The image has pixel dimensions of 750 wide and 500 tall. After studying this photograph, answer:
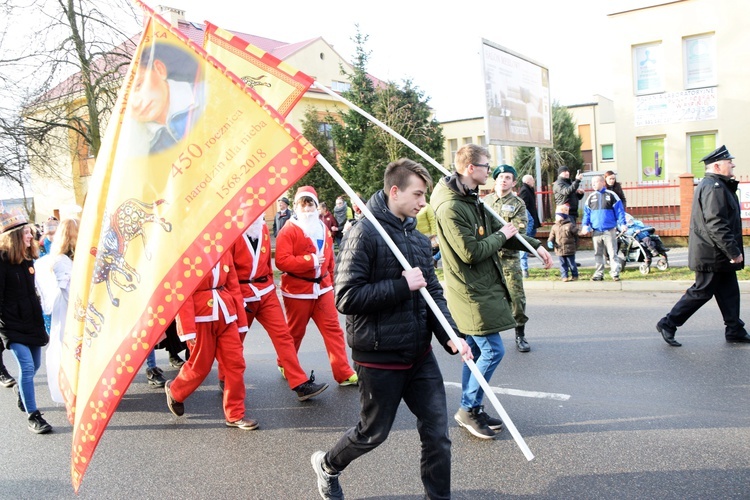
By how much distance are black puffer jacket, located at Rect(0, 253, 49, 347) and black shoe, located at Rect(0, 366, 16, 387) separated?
152cm

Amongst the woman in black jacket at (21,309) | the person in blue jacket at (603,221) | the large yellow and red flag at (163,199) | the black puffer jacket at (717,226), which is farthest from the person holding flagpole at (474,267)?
the person in blue jacket at (603,221)

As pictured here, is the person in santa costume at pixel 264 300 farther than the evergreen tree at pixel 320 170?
No

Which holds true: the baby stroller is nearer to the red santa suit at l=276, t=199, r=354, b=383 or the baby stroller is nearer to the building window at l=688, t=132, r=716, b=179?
the red santa suit at l=276, t=199, r=354, b=383

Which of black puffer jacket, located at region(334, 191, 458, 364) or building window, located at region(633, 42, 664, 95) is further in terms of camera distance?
building window, located at region(633, 42, 664, 95)

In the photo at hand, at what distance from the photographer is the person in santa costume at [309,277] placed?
5859mm

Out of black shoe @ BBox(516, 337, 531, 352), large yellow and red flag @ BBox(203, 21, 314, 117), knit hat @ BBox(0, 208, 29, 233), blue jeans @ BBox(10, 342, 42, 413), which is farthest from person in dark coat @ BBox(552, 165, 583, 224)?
large yellow and red flag @ BBox(203, 21, 314, 117)

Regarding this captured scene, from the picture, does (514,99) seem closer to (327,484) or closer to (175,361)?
(175,361)

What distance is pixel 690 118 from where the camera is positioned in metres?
22.7

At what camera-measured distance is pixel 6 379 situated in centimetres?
695

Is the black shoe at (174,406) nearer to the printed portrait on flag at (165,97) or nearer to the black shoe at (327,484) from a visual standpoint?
the black shoe at (327,484)

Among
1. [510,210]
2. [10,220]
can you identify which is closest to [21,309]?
[10,220]

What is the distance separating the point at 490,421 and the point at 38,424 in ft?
12.2

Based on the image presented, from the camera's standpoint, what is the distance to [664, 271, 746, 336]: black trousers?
20.9 ft

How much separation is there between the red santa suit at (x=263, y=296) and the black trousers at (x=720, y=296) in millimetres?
3848
